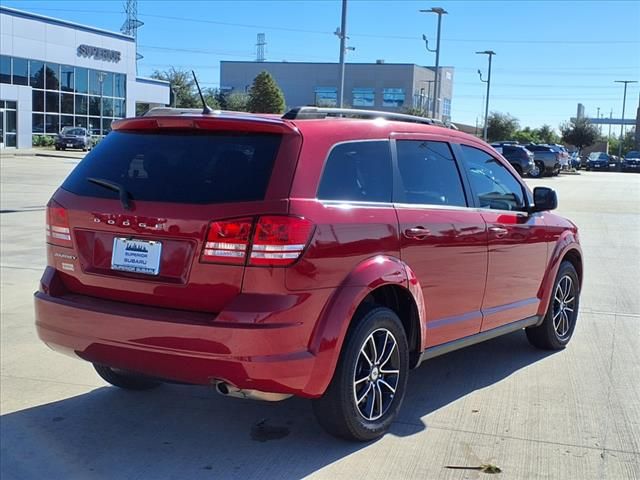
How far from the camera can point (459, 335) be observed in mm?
4883

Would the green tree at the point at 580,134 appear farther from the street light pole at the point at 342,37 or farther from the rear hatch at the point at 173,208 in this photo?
the rear hatch at the point at 173,208

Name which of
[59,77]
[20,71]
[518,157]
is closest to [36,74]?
[20,71]

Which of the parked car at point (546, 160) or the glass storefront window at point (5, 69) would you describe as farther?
the glass storefront window at point (5, 69)

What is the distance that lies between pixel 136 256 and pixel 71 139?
4508cm

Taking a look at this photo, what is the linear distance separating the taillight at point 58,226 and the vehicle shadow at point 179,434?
1145mm

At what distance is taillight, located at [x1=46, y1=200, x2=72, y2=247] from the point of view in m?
4.09

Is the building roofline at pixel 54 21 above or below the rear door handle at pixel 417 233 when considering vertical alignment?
above

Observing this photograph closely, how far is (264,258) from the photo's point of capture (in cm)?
354

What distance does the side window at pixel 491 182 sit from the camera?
5211mm

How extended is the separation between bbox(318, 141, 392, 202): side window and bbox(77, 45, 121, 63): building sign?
5009 cm

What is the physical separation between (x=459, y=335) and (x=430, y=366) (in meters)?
0.86

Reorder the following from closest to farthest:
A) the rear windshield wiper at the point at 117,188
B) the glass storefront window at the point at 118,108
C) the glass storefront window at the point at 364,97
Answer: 1. the rear windshield wiper at the point at 117,188
2. the glass storefront window at the point at 118,108
3. the glass storefront window at the point at 364,97

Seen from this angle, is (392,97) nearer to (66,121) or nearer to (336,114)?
(66,121)

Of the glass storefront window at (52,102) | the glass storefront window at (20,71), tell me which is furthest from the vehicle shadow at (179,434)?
the glass storefront window at (52,102)
